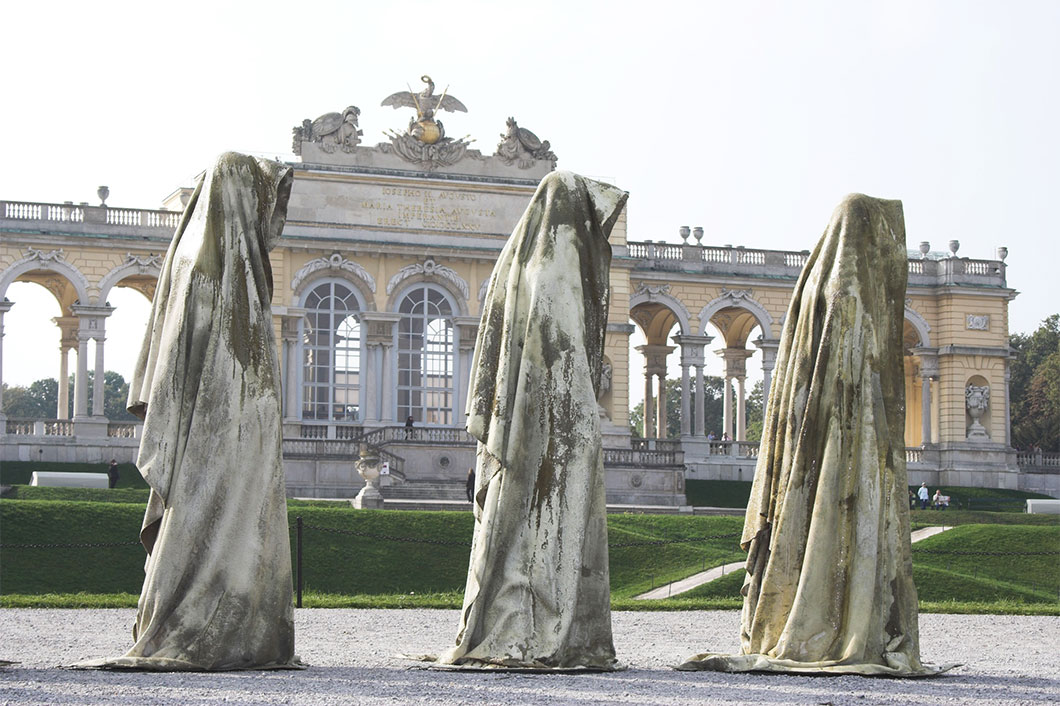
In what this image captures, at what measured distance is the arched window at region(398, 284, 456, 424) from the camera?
44281 millimetres

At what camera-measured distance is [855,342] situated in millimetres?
9867

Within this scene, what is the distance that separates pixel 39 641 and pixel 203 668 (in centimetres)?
357

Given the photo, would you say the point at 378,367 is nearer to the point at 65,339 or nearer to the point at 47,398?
the point at 65,339

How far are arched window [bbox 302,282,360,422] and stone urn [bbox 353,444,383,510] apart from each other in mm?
11586

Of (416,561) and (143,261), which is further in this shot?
(143,261)

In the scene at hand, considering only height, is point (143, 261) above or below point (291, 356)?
above

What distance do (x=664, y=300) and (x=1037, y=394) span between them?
21.7 meters

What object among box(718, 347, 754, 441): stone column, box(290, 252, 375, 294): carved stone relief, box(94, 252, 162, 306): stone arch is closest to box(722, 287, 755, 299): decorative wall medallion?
box(718, 347, 754, 441): stone column

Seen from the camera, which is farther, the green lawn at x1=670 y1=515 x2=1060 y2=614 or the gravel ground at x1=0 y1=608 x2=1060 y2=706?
the green lawn at x1=670 y1=515 x2=1060 y2=614

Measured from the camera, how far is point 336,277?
43.6 m

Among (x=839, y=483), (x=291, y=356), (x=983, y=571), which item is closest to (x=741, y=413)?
(x=291, y=356)

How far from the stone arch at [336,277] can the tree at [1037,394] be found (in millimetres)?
25843

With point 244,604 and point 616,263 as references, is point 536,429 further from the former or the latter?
point 616,263

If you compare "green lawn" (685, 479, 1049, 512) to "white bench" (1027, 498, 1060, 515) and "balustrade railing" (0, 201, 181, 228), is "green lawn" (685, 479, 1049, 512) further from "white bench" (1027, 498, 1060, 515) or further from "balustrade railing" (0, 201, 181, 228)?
"balustrade railing" (0, 201, 181, 228)
